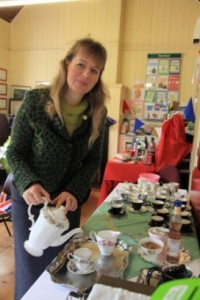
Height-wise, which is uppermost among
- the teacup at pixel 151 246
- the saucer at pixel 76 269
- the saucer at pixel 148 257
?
the saucer at pixel 76 269

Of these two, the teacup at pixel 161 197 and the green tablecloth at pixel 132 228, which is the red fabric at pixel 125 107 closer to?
the teacup at pixel 161 197

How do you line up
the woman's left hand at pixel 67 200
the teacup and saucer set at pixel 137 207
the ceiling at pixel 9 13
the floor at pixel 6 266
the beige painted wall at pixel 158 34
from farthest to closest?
1. the ceiling at pixel 9 13
2. the beige painted wall at pixel 158 34
3. the floor at pixel 6 266
4. the teacup and saucer set at pixel 137 207
5. the woman's left hand at pixel 67 200

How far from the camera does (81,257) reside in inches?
38.2

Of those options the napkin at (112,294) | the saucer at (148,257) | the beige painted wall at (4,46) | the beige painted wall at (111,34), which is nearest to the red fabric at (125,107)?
the beige painted wall at (111,34)

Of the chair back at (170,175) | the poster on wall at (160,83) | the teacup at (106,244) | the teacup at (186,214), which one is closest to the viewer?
the teacup at (106,244)

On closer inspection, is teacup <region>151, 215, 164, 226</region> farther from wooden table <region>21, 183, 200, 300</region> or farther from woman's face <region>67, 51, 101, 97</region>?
woman's face <region>67, 51, 101, 97</region>

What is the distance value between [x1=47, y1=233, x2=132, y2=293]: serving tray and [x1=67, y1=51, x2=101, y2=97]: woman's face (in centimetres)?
65

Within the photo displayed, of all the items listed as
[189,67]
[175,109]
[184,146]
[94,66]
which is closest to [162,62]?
[189,67]

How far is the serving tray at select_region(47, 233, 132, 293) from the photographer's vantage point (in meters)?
0.89

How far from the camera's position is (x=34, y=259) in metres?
1.28

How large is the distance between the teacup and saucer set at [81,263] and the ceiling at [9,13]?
5.85 meters

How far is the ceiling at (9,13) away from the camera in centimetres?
563

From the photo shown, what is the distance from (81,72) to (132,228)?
0.79 metres

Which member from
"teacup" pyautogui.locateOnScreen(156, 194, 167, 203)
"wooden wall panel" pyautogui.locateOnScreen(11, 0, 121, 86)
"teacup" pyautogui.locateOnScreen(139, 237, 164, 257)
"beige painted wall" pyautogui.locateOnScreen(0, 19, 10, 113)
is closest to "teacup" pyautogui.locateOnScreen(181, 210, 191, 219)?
"teacup" pyautogui.locateOnScreen(156, 194, 167, 203)
